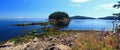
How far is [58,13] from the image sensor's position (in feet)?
554

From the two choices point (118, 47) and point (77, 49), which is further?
point (118, 47)

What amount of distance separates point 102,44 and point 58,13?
15750 cm

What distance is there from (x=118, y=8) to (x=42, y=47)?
20.2 metres

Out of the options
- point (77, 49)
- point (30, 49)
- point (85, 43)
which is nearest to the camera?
point (77, 49)

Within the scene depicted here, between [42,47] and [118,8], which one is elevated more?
[118,8]

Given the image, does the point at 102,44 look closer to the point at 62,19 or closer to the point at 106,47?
the point at 106,47

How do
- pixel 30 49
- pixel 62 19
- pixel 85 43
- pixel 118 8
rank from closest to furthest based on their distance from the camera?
1. pixel 85 43
2. pixel 30 49
3. pixel 118 8
4. pixel 62 19

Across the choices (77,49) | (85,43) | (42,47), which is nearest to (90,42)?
(85,43)

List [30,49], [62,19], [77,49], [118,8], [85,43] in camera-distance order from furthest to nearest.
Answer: [62,19], [118,8], [30,49], [85,43], [77,49]

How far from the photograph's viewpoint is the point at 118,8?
30312 millimetres

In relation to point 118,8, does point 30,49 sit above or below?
below

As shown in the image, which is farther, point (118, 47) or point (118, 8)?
point (118, 8)

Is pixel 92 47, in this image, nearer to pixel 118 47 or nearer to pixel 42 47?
pixel 118 47

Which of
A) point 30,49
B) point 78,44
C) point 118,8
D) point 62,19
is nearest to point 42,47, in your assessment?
point 30,49
